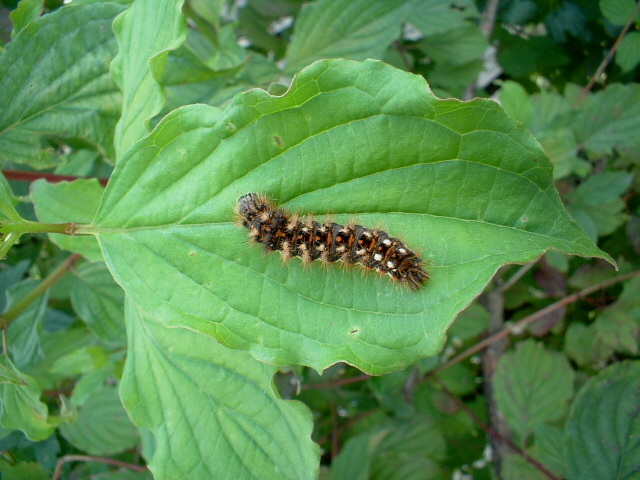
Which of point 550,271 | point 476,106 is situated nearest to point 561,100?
point 550,271

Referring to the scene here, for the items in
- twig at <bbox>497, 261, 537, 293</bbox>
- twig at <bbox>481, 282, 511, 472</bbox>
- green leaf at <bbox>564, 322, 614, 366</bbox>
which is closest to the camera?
green leaf at <bbox>564, 322, 614, 366</bbox>

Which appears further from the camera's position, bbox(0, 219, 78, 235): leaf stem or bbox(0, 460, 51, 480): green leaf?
bbox(0, 460, 51, 480): green leaf

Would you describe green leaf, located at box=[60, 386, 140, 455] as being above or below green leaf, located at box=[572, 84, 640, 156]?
below

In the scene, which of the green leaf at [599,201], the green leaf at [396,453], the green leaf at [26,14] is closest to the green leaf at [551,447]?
the green leaf at [396,453]

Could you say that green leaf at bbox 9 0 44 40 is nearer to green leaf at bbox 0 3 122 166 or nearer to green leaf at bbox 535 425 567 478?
green leaf at bbox 0 3 122 166

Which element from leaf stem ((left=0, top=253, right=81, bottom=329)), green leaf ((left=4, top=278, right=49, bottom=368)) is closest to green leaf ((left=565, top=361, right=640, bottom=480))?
leaf stem ((left=0, top=253, right=81, bottom=329))

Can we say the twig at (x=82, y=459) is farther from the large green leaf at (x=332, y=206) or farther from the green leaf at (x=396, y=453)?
the large green leaf at (x=332, y=206)
